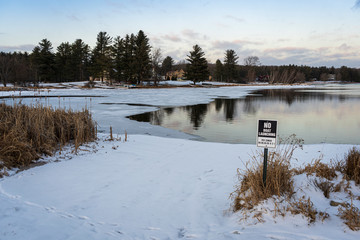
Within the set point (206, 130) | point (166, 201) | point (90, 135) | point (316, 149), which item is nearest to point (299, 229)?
point (166, 201)

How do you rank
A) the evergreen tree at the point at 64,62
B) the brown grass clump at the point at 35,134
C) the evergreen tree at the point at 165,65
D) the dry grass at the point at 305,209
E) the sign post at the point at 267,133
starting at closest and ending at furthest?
1. the dry grass at the point at 305,209
2. the sign post at the point at 267,133
3. the brown grass clump at the point at 35,134
4. the evergreen tree at the point at 64,62
5. the evergreen tree at the point at 165,65

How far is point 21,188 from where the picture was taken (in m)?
4.72

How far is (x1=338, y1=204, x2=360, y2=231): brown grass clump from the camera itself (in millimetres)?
3086

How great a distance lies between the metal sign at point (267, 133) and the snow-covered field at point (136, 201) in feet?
3.36

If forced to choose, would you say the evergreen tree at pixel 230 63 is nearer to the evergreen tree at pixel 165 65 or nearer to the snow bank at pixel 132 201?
the evergreen tree at pixel 165 65

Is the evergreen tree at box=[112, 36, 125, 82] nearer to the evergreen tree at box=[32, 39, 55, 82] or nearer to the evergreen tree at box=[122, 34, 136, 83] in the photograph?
the evergreen tree at box=[122, 34, 136, 83]

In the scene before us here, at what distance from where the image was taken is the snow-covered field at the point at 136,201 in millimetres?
3389

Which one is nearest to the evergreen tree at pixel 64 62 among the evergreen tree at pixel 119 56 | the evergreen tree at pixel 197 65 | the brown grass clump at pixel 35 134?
the evergreen tree at pixel 119 56

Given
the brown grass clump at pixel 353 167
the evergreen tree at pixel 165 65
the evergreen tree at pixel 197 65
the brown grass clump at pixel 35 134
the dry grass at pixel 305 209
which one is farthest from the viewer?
the evergreen tree at pixel 165 65

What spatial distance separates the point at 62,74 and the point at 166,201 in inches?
3196

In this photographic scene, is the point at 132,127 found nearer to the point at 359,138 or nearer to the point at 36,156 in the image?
the point at 36,156

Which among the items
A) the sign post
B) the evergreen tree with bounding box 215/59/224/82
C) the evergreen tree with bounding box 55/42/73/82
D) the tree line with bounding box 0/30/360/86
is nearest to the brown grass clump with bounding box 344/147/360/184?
the sign post

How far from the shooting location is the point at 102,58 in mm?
59406

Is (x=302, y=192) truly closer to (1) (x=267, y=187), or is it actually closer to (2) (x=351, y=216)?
(1) (x=267, y=187)
